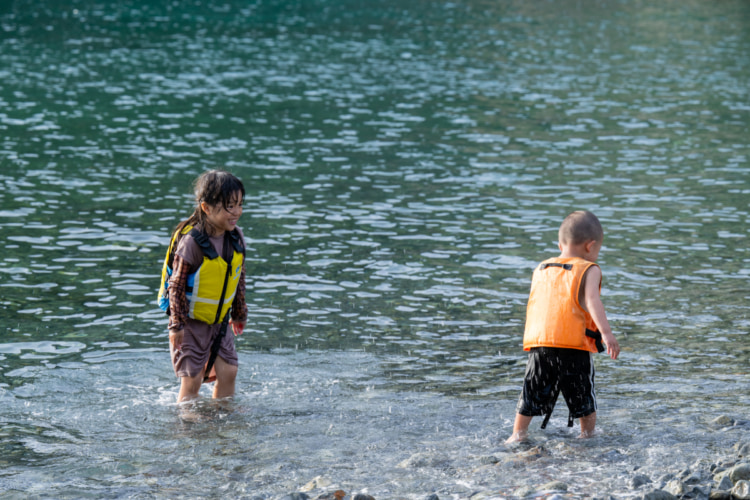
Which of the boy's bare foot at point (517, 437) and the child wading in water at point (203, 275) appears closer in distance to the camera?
the boy's bare foot at point (517, 437)

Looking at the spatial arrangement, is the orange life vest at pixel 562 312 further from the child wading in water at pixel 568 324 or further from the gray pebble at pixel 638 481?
the gray pebble at pixel 638 481

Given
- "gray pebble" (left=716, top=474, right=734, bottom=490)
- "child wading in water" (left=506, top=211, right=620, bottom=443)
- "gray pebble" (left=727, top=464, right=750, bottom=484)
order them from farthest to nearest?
"child wading in water" (left=506, top=211, right=620, bottom=443), "gray pebble" (left=727, top=464, right=750, bottom=484), "gray pebble" (left=716, top=474, right=734, bottom=490)

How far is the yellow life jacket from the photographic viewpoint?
25.4 ft

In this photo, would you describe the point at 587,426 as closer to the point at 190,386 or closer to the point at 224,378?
the point at 224,378

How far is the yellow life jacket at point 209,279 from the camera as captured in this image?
7.75m

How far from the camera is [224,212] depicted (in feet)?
25.1

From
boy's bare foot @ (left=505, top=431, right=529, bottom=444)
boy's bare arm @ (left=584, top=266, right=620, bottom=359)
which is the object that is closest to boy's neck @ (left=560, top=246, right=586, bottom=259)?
boy's bare arm @ (left=584, top=266, right=620, bottom=359)

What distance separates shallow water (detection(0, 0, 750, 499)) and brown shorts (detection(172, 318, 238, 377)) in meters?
0.57

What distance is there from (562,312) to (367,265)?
652cm

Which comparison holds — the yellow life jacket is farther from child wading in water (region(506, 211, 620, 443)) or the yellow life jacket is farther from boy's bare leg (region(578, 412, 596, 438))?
boy's bare leg (region(578, 412, 596, 438))

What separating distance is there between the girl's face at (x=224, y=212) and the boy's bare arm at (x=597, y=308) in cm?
289

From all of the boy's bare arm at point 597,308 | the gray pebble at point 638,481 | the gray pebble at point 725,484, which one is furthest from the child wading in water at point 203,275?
the gray pebble at point 725,484

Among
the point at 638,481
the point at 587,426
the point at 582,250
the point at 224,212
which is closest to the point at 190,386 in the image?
the point at 224,212

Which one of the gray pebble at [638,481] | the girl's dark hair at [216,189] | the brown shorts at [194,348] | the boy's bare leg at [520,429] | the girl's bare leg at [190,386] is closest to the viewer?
the gray pebble at [638,481]
